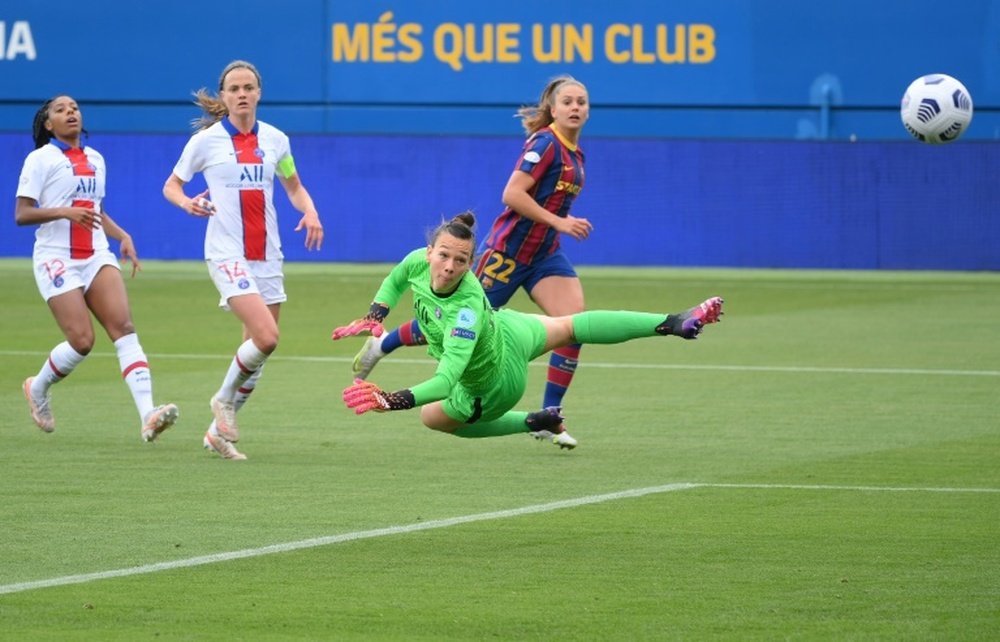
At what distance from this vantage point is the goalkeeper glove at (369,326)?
10.1 metres

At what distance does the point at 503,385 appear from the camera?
32.8 ft

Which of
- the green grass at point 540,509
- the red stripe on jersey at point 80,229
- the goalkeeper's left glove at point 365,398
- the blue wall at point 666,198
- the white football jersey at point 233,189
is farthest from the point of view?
the blue wall at point 666,198

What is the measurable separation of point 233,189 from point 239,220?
0.20 metres

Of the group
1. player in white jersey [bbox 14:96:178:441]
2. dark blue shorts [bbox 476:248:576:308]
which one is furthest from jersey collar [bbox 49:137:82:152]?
dark blue shorts [bbox 476:248:576:308]

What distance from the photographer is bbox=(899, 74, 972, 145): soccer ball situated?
2088 centimetres

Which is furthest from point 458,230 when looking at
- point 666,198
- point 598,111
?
point 598,111

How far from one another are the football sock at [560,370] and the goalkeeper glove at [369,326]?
2698 mm

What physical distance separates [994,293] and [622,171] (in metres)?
8.35

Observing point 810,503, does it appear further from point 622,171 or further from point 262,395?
point 622,171

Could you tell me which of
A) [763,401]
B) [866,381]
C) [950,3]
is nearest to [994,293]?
[950,3]

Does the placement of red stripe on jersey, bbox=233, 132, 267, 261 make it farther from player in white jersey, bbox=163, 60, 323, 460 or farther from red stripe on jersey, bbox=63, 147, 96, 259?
red stripe on jersey, bbox=63, 147, 96, 259

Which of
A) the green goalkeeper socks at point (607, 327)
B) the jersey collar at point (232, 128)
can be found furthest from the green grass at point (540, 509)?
the jersey collar at point (232, 128)

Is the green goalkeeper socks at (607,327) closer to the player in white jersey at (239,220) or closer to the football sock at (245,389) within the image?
the player in white jersey at (239,220)

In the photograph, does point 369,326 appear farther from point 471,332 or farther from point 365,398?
point 365,398
